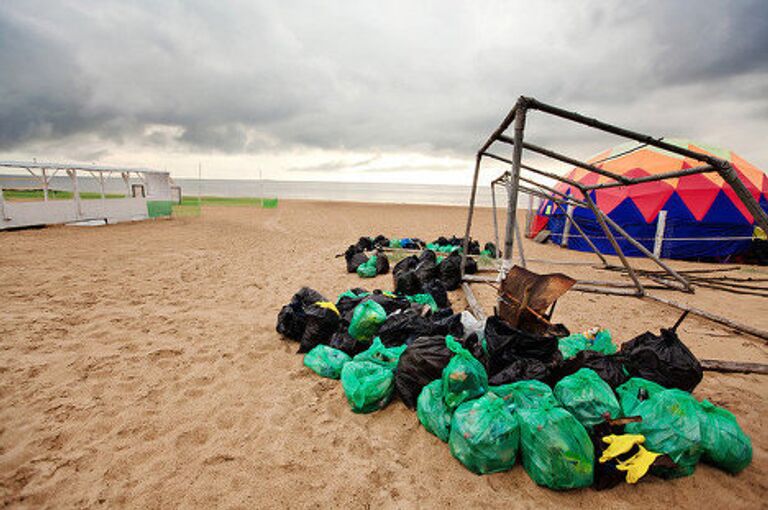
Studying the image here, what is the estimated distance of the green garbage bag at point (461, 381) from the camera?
94.7 inches

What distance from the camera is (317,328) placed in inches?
152

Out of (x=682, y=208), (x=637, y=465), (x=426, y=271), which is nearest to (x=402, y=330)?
(x=637, y=465)

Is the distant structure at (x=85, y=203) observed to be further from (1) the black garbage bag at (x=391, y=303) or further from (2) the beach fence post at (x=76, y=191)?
(1) the black garbage bag at (x=391, y=303)

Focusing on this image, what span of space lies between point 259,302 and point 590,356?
4866 mm

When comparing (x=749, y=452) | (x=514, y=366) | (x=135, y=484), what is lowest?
(x=135, y=484)

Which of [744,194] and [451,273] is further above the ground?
[744,194]

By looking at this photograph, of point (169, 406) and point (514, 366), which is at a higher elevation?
point (514, 366)

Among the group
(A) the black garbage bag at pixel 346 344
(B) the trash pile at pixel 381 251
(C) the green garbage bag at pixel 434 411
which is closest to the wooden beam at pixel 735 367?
(C) the green garbage bag at pixel 434 411

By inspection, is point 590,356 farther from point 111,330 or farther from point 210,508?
point 111,330

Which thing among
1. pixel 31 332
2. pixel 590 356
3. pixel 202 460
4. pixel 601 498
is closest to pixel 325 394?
pixel 202 460

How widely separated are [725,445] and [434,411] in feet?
6.07

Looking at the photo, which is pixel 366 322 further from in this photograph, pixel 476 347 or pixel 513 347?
pixel 513 347

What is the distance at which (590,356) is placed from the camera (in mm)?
2920

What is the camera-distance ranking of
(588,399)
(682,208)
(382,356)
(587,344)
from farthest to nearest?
1. (682,208)
2. (587,344)
3. (382,356)
4. (588,399)
